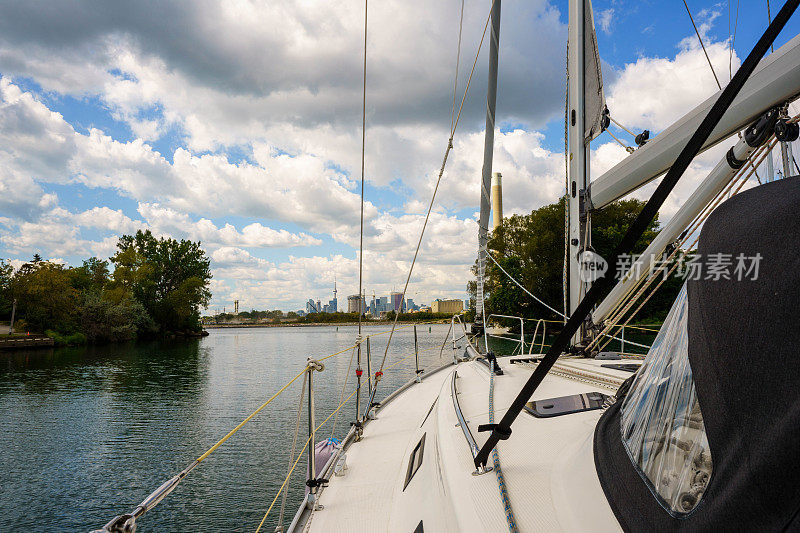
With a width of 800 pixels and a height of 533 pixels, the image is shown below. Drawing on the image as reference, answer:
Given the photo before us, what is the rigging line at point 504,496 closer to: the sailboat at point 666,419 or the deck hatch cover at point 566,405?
the sailboat at point 666,419

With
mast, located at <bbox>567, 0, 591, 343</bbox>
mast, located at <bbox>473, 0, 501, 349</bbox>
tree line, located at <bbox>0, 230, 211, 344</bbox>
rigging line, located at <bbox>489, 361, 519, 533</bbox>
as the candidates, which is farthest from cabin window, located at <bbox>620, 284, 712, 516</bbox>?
tree line, located at <bbox>0, 230, 211, 344</bbox>

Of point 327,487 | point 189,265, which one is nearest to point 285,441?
point 327,487

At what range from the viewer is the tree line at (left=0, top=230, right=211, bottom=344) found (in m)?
35.8

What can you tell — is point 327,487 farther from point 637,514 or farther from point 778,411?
point 778,411

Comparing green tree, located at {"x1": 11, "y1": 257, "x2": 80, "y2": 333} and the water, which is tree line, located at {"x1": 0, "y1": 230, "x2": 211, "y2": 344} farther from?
the water

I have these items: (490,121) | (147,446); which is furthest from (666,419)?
(147,446)

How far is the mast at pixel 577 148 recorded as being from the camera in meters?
4.15

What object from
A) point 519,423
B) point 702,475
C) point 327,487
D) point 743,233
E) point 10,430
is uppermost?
point 743,233

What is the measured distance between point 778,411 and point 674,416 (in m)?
0.36

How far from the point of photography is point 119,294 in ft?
143

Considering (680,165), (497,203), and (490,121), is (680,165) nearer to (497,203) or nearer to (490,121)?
(490,121)

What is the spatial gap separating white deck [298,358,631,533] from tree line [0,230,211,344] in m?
41.0

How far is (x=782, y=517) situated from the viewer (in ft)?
2.17

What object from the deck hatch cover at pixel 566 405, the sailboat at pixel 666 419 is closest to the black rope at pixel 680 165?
the sailboat at pixel 666 419
